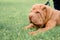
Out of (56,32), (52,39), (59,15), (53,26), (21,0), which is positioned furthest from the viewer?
(21,0)

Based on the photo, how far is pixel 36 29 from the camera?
4250mm

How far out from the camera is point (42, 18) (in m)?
4.15

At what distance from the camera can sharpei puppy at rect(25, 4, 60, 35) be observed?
4.03 metres

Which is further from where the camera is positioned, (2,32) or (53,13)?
(53,13)

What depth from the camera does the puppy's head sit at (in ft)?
13.2

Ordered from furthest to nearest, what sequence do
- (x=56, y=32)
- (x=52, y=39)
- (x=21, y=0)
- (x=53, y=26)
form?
(x=21, y=0), (x=53, y=26), (x=56, y=32), (x=52, y=39)

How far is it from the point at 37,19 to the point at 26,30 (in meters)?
0.30

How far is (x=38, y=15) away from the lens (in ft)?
13.4

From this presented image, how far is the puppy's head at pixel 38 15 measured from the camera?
4.01m

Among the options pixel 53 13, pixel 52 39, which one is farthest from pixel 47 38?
pixel 53 13

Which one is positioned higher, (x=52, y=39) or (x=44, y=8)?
(x=44, y=8)

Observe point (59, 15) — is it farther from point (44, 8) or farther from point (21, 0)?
point (21, 0)

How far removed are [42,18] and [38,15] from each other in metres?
0.12

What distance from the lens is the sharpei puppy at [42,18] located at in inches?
159
